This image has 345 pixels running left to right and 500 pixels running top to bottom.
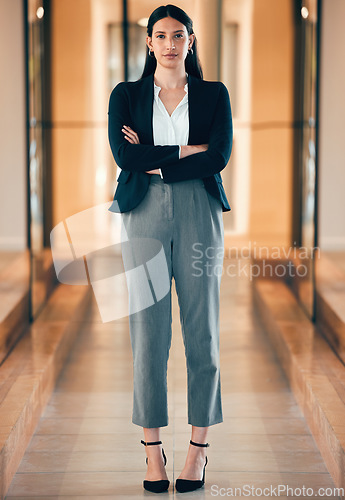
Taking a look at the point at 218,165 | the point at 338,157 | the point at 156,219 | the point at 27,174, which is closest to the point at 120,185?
the point at 156,219

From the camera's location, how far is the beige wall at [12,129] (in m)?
3.41

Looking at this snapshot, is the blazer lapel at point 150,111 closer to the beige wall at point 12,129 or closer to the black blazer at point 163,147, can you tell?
the black blazer at point 163,147

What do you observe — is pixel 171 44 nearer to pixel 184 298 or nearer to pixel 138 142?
pixel 138 142

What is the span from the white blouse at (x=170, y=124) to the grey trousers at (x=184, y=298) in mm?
102

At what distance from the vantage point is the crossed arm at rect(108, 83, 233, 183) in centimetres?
191

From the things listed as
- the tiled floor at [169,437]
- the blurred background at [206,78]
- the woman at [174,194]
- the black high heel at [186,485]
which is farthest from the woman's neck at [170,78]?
the blurred background at [206,78]

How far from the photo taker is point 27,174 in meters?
3.93

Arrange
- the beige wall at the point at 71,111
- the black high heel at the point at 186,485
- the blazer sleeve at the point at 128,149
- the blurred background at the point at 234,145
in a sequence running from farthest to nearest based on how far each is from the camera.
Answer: the beige wall at the point at 71,111 < the blurred background at the point at 234,145 < the black high heel at the point at 186,485 < the blazer sleeve at the point at 128,149

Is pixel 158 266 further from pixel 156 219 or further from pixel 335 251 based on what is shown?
pixel 335 251

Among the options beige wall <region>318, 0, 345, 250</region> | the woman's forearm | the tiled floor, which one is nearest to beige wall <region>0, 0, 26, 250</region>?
the tiled floor

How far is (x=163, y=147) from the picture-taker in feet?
6.30

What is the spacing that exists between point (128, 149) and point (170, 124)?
14cm

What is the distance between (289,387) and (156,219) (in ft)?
4.41

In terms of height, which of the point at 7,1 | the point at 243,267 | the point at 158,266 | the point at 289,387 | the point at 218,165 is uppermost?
the point at 7,1
